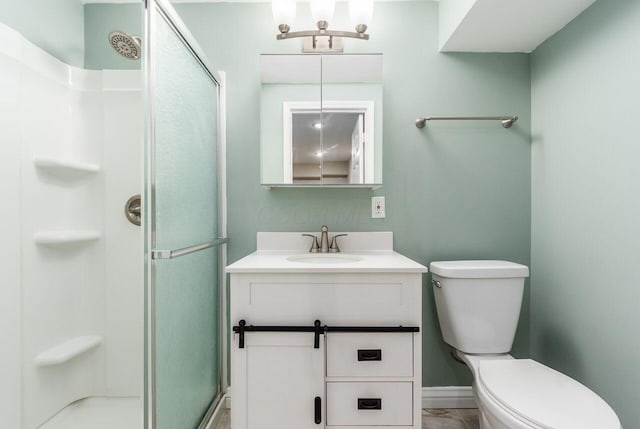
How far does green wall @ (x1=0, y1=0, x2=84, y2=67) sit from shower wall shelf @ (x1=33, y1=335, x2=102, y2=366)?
4.51 feet

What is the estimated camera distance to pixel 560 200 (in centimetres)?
151

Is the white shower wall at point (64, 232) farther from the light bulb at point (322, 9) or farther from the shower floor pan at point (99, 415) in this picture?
the light bulb at point (322, 9)

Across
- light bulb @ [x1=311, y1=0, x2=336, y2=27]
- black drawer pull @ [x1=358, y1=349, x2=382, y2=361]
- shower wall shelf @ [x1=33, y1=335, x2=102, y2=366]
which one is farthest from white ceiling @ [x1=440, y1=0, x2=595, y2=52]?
shower wall shelf @ [x1=33, y1=335, x2=102, y2=366]

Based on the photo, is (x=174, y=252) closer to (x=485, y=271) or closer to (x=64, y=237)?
(x=64, y=237)

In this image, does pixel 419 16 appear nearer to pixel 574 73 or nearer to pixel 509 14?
pixel 509 14

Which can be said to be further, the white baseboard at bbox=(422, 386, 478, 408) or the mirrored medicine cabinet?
the white baseboard at bbox=(422, 386, 478, 408)

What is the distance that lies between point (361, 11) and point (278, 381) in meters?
1.68

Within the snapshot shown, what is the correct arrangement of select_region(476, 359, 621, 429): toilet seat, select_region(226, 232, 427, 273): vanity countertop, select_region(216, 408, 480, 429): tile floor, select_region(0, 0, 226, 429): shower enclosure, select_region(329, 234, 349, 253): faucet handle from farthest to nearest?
1. select_region(329, 234, 349, 253): faucet handle
2. select_region(216, 408, 480, 429): tile floor
3. select_region(226, 232, 427, 273): vanity countertop
4. select_region(0, 0, 226, 429): shower enclosure
5. select_region(476, 359, 621, 429): toilet seat

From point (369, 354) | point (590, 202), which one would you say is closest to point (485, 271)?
point (590, 202)

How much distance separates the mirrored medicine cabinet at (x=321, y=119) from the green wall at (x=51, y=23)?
95 centimetres

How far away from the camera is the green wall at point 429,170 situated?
67.2 inches

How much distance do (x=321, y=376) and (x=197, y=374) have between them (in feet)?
1.88

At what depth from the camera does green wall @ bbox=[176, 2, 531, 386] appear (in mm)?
1706

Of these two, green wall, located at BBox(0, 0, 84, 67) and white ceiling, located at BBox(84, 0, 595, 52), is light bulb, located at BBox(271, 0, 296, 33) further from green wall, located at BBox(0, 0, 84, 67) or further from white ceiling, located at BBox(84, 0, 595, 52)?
green wall, located at BBox(0, 0, 84, 67)
